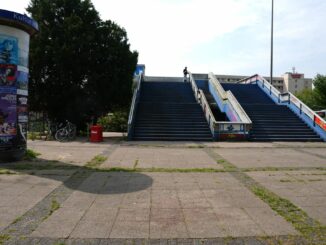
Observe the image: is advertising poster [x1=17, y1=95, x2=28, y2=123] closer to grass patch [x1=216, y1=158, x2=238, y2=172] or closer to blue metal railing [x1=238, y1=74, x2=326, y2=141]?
grass patch [x1=216, y1=158, x2=238, y2=172]

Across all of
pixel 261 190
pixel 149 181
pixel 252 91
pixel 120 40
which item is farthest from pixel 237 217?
pixel 252 91

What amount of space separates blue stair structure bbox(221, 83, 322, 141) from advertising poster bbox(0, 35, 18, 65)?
12731 mm

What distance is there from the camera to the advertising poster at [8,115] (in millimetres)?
9242

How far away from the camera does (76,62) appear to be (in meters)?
17.8

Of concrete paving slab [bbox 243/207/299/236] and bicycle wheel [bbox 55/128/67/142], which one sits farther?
bicycle wheel [bbox 55/128/67/142]

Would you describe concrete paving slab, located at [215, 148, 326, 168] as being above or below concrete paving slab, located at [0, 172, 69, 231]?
above

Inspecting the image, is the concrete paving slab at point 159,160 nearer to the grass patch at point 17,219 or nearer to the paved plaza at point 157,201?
the paved plaza at point 157,201

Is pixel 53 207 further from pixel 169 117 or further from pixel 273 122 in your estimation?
pixel 273 122

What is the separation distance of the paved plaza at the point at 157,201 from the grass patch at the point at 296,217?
0.03 m

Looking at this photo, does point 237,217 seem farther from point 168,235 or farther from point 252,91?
point 252,91

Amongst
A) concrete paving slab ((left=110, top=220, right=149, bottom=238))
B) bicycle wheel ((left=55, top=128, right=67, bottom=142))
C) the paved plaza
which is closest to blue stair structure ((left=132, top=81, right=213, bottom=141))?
bicycle wheel ((left=55, top=128, right=67, bottom=142))

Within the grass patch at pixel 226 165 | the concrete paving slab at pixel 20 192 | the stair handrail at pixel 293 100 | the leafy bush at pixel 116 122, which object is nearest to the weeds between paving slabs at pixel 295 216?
the grass patch at pixel 226 165

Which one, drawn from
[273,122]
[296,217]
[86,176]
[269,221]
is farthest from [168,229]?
[273,122]

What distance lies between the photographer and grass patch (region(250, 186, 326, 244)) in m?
4.21
